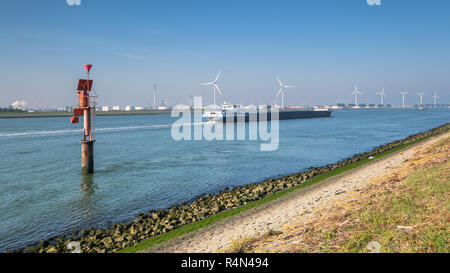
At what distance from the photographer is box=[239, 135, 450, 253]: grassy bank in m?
6.08

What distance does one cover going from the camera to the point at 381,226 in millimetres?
6969

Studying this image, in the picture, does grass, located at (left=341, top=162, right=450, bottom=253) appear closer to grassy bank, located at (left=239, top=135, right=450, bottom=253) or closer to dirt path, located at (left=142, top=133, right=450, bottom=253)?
grassy bank, located at (left=239, top=135, right=450, bottom=253)

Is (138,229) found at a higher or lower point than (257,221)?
lower

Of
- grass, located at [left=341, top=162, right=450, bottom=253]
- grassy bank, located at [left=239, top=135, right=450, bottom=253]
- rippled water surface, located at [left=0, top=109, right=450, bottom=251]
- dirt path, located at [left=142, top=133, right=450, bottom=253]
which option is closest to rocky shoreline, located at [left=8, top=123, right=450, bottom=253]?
rippled water surface, located at [left=0, top=109, right=450, bottom=251]

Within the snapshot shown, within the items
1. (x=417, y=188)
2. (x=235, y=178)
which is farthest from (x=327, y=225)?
(x=235, y=178)

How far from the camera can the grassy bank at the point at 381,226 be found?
6.08m

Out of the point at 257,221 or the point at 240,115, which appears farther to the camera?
the point at 240,115

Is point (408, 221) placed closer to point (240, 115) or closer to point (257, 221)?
point (257, 221)

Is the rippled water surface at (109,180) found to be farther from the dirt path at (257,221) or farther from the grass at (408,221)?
the grass at (408,221)

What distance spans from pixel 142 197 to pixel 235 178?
7.10 m

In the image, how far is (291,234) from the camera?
784cm

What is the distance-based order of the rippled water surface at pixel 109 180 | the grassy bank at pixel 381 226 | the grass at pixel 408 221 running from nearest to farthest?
the grass at pixel 408 221
the grassy bank at pixel 381 226
the rippled water surface at pixel 109 180

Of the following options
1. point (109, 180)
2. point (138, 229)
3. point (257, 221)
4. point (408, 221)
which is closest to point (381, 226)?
point (408, 221)

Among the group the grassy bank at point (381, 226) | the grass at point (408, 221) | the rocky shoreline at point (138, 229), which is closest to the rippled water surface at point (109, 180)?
the rocky shoreline at point (138, 229)
